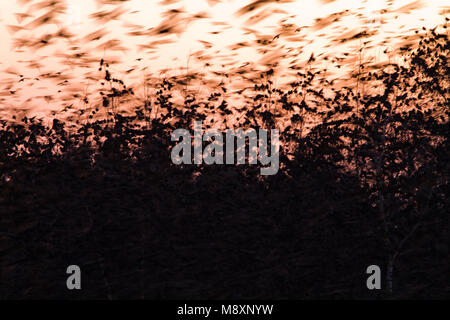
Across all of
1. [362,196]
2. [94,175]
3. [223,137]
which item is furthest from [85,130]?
[362,196]

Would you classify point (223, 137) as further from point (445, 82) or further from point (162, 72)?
point (445, 82)

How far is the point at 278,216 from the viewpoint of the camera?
21.3ft

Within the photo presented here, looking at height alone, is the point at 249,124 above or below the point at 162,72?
below

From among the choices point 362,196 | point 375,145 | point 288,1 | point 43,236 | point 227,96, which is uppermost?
point 288,1

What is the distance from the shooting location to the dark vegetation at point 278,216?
647 centimetres

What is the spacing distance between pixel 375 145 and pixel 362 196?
2.17ft

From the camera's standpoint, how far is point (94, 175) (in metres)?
6.64

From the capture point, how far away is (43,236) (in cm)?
660

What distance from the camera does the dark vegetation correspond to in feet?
21.2

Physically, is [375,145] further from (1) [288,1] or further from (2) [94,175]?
(2) [94,175]

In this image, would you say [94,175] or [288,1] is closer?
[288,1]
